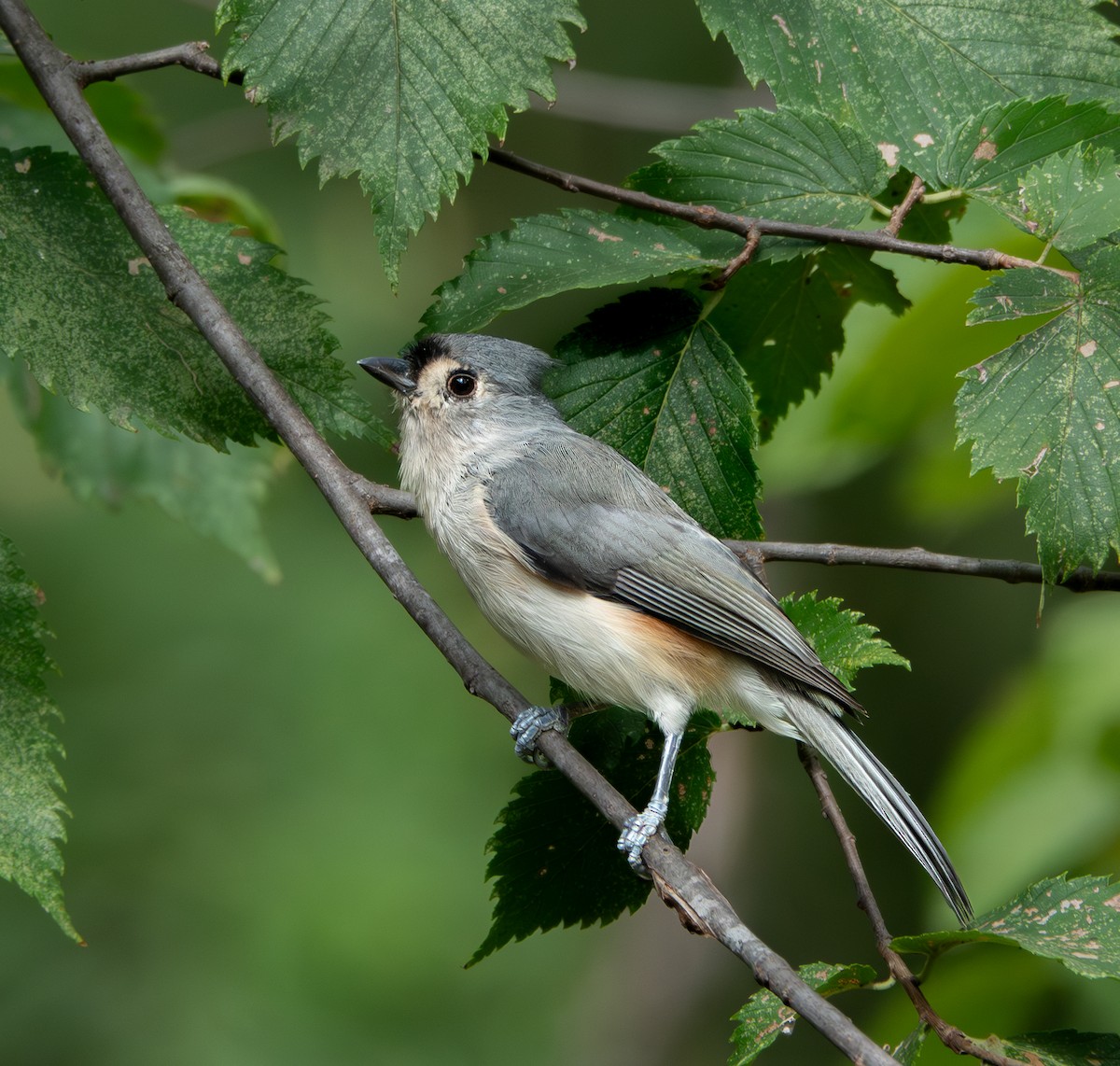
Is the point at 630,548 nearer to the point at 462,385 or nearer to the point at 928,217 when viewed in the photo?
the point at 462,385

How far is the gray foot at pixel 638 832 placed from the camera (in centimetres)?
158

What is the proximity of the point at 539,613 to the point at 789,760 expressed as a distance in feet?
12.8

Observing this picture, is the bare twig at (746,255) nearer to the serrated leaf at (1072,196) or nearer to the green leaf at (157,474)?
the serrated leaf at (1072,196)

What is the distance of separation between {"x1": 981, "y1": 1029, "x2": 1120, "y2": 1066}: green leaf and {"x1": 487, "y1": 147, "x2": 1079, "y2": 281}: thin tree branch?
1128 mm

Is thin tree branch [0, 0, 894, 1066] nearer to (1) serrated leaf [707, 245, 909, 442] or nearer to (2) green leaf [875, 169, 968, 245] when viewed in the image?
(1) serrated leaf [707, 245, 909, 442]

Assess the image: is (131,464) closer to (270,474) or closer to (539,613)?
(270,474)

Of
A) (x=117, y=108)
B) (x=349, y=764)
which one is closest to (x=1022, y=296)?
(x=117, y=108)

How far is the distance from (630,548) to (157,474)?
1.35m

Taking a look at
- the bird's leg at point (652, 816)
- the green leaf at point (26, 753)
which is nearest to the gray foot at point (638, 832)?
the bird's leg at point (652, 816)

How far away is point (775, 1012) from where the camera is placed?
1659 mm

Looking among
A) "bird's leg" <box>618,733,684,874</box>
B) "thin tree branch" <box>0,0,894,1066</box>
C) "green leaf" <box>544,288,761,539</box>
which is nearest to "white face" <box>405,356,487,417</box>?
"green leaf" <box>544,288,761,539</box>

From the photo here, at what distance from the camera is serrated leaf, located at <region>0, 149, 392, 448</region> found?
192 cm

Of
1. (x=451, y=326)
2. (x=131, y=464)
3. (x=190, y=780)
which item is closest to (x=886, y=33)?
(x=451, y=326)

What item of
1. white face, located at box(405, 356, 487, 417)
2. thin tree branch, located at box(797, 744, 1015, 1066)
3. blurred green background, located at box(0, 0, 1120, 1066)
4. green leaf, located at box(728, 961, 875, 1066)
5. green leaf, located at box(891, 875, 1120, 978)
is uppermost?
white face, located at box(405, 356, 487, 417)
